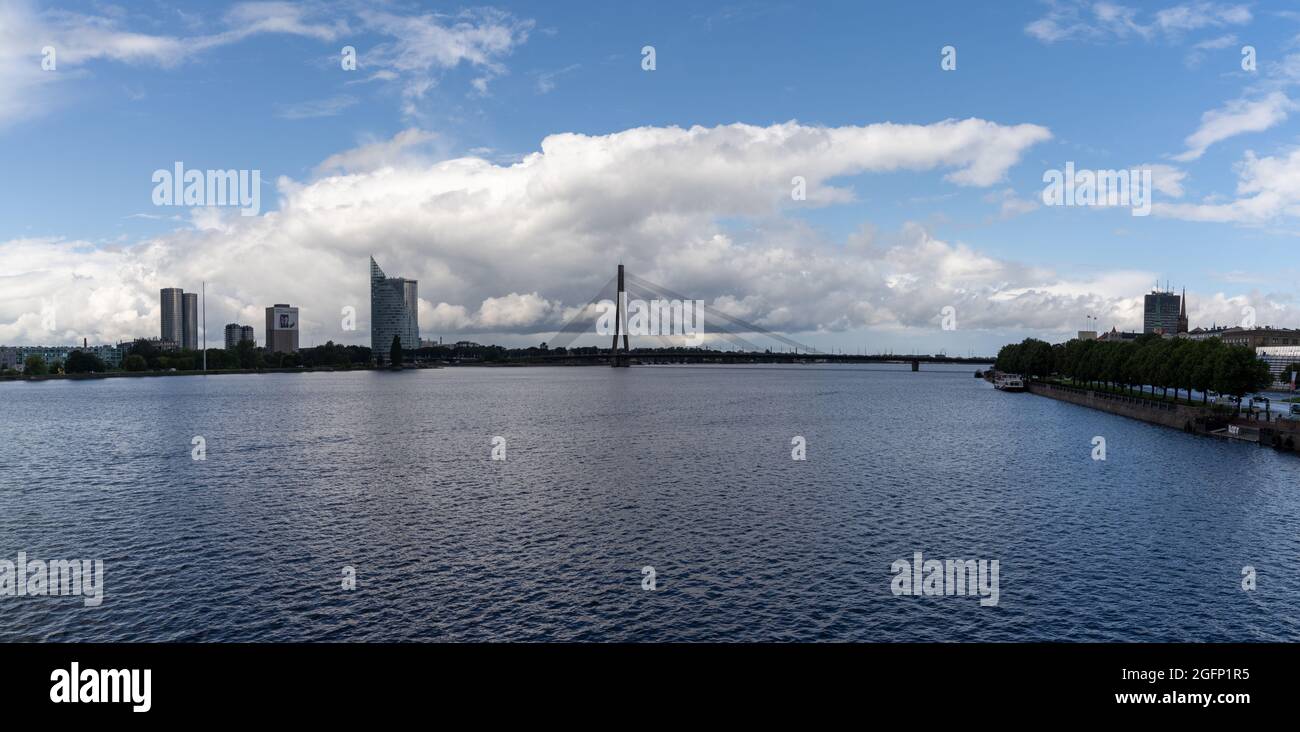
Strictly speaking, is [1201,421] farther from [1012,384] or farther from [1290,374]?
[1290,374]

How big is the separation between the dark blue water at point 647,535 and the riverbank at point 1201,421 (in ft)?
8.58

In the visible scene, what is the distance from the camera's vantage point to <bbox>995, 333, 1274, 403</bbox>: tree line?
7019 centimetres

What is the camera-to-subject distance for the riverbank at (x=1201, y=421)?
56688mm

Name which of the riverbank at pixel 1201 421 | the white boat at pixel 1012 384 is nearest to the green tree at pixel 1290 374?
the white boat at pixel 1012 384

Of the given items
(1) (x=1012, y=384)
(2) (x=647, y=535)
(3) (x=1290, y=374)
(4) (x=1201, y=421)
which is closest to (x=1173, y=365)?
(4) (x=1201, y=421)

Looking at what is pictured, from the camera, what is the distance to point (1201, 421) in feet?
217

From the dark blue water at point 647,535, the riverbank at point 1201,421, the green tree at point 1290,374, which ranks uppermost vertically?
the green tree at point 1290,374

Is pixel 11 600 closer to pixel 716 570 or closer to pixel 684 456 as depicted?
pixel 716 570

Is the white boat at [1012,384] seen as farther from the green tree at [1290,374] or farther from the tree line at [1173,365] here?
the green tree at [1290,374]

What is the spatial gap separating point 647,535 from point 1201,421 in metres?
58.0

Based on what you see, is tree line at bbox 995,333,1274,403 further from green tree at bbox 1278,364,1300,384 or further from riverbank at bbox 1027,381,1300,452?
green tree at bbox 1278,364,1300,384

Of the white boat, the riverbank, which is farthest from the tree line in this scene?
the white boat

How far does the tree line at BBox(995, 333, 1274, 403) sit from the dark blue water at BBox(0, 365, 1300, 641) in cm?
1234

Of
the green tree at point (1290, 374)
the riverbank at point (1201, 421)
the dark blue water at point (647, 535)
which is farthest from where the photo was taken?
the green tree at point (1290, 374)
